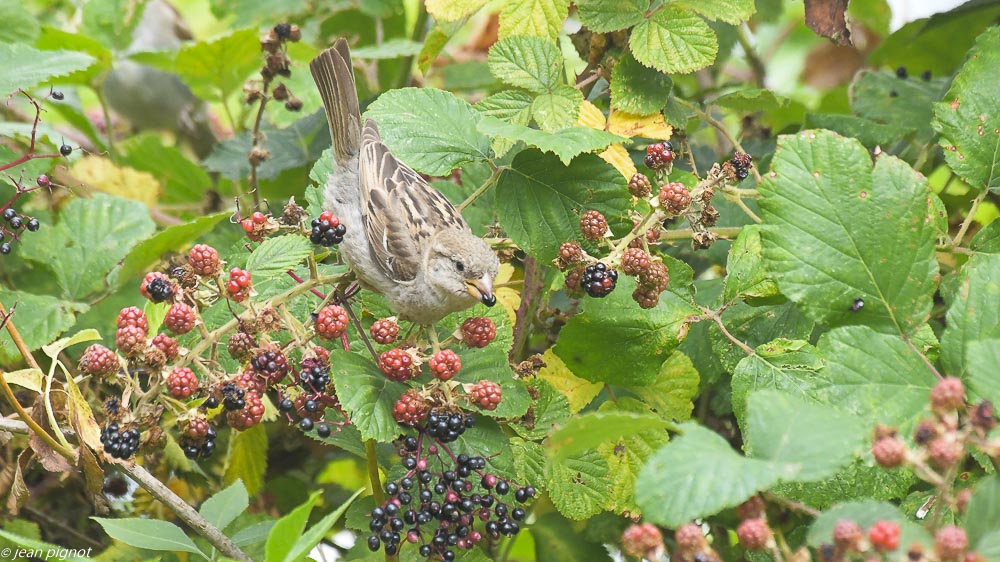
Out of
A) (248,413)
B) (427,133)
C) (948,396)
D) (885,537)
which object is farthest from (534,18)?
(885,537)

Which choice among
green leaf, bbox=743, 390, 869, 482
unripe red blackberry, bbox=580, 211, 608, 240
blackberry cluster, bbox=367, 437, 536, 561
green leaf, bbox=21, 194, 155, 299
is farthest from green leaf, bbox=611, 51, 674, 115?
green leaf, bbox=21, 194, 155, 299

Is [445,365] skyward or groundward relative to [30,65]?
groundward

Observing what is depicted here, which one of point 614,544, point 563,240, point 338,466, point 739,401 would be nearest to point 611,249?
point 563,240

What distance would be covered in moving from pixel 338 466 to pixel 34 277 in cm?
107

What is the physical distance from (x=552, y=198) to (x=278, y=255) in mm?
560

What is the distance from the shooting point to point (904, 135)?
2.46 m

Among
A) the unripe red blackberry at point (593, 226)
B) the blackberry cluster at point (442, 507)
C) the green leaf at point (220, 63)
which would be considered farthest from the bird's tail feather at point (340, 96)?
the blackberry cluster at point (442, 507)

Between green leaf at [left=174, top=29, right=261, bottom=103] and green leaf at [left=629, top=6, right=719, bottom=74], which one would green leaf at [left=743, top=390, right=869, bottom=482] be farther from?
green leaf at [left=174, top=29, right=261, bottom=103]

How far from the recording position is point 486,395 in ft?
5.57

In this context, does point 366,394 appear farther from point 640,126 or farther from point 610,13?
point 610,13

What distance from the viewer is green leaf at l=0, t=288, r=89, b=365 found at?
220cm

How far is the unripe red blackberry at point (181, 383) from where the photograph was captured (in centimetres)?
162

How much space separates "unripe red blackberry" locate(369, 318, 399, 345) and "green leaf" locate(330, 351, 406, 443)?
0.05 m

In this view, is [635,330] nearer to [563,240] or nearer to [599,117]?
[563,240]
